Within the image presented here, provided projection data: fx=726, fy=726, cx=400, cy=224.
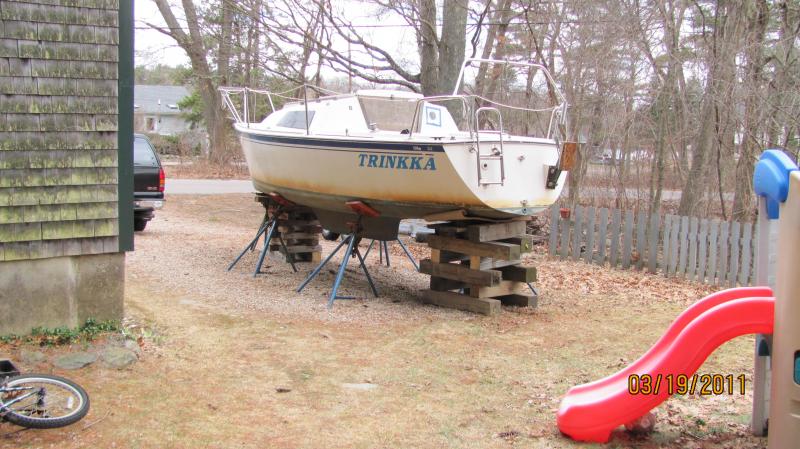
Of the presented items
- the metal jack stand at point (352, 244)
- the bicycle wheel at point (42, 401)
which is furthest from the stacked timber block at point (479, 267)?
the bicycle wheel at point (42, 401)

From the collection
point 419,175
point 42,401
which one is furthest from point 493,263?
point 42,401

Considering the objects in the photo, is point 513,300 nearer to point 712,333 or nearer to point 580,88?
point 712,333

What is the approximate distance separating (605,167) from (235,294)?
35.3 feet

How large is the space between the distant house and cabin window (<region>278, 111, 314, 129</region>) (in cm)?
5173

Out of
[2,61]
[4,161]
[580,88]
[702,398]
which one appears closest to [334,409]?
[702,398]

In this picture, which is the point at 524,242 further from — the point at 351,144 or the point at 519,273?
the point at 351,144

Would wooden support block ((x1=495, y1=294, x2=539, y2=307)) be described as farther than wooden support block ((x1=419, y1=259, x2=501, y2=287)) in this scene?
Yes

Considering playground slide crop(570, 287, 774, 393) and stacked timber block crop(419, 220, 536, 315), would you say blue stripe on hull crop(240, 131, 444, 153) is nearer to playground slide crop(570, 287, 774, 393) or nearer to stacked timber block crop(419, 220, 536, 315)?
stacked timber block crop(419, 220, 536, 315)

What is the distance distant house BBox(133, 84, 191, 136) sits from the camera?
60.5 m

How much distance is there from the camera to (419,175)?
26.7ft

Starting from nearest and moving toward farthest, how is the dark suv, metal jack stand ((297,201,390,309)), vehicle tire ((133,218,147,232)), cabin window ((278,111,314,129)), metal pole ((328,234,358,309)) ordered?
1. metal pole ((328,234,358,309))
2. metal jack stand ((297,201,390,309))
3. cabin window ((278,111,314,129))
4. the dark suv
5. vehicle tire ((133,218,147,232))

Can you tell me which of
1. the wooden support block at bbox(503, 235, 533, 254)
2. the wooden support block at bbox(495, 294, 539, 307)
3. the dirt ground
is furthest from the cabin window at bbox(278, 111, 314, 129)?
the wooden support block at bbox(495, 294, 539, 307)

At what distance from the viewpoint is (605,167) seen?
17.0 meters

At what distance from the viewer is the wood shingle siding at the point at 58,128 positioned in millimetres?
5977
